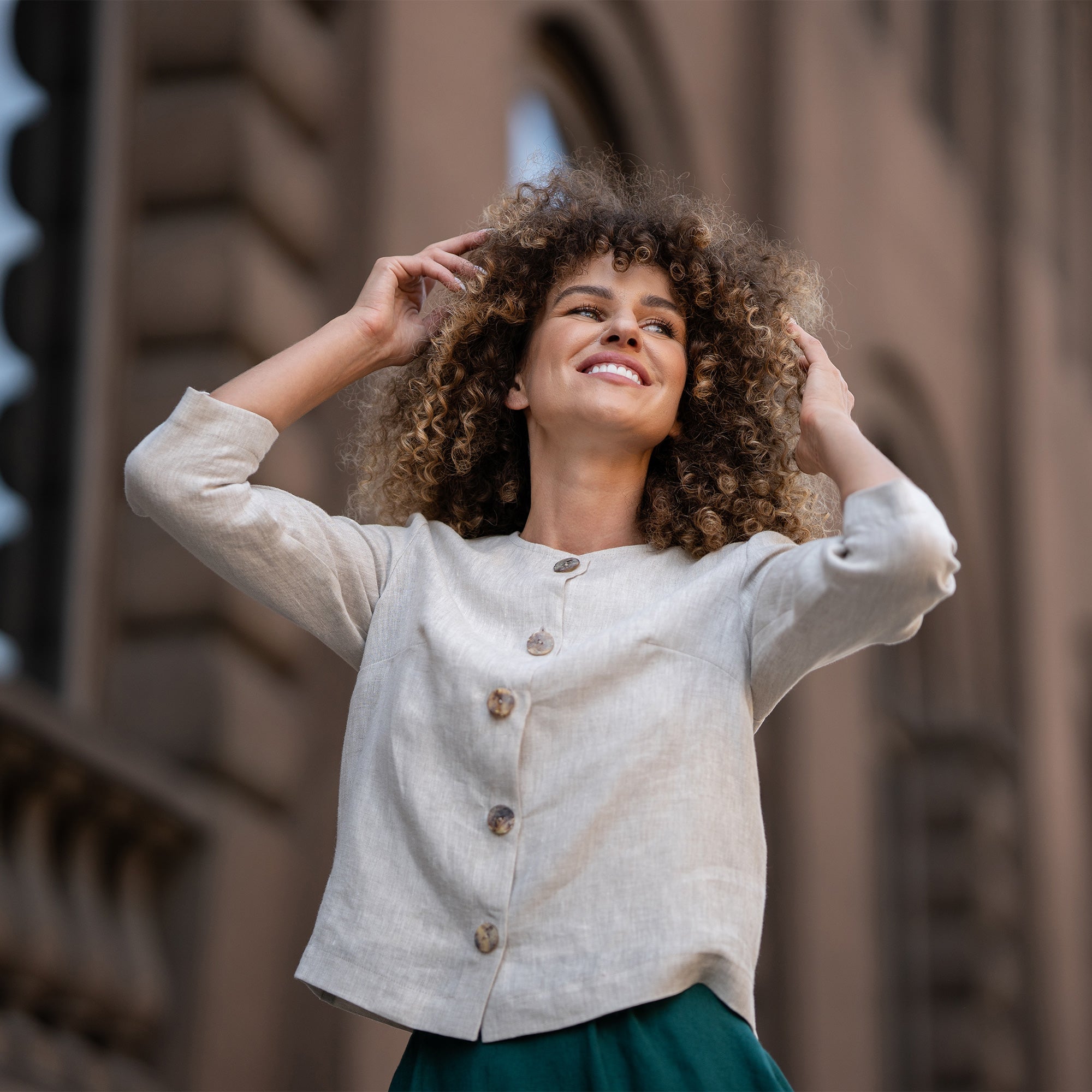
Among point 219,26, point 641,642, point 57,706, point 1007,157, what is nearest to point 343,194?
point 219,26

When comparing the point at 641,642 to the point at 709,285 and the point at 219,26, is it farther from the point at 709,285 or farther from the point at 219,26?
the point at 219,26

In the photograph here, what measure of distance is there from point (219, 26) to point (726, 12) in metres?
4.08

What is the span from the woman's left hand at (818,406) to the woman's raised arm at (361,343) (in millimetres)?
513

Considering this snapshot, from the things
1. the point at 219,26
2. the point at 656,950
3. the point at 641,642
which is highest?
the point at 219,26

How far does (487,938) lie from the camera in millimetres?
2074

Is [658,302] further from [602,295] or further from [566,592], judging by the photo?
[566,592]

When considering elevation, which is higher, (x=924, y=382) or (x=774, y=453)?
(x=924, y=382)

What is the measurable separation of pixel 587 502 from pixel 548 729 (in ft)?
1.38

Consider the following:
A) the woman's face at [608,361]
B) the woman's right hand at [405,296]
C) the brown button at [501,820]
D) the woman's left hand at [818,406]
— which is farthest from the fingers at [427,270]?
the brown button at [501,820]

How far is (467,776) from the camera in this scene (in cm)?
220

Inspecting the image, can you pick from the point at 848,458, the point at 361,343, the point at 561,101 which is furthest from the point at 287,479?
the point at 561,101

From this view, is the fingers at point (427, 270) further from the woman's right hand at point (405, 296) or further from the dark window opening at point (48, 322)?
the dark window opening at point (48, 322)

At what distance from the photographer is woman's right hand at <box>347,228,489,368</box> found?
2.60m

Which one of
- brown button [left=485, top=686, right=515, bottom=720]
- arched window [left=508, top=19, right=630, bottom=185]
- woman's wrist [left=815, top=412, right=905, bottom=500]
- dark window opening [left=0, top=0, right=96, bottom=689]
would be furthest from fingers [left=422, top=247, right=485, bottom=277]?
arched window [left=508, top=19, right=630, bottom=185]
